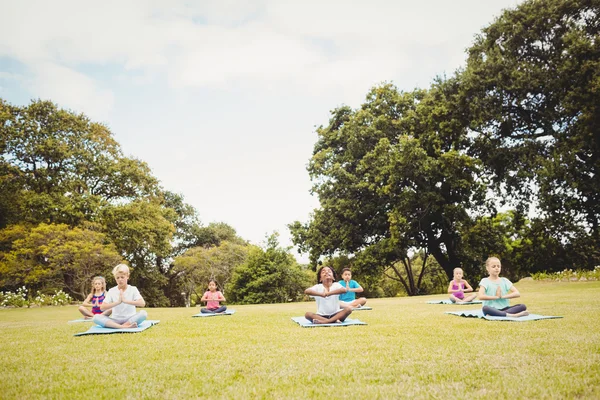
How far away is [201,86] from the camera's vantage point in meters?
23.3

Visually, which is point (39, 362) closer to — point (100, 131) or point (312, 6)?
point (312, 6)

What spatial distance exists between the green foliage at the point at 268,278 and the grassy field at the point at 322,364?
25249mm

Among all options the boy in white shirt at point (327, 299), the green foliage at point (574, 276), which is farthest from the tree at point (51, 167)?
the green foliage at point (574, 276)

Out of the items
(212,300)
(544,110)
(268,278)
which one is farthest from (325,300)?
(268,278)

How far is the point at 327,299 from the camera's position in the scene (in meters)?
7.93

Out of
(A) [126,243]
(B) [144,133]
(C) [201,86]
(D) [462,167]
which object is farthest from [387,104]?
(A) [126,243]

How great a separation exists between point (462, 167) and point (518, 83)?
4.49 metres

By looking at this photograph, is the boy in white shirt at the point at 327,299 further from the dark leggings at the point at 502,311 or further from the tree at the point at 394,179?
the tree at the point at 394,179

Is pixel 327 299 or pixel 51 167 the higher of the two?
pixel 51 167

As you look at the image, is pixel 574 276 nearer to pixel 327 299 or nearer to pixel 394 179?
pixel 394 179

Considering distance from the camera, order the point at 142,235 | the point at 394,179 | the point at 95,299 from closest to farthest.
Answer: the point at 95,299
the point at 394,179
the point at 142,235

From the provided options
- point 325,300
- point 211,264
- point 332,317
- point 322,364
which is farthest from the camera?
point 211,264

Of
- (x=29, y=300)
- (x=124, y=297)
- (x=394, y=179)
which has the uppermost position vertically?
(x=394, y=179)

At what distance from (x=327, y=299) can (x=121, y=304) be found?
395 cm
